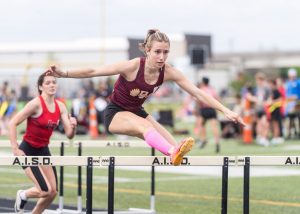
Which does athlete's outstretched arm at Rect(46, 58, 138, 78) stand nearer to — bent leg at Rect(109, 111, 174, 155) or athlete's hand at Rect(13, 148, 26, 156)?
bent leg at Rect(109, 111, 174, 155)

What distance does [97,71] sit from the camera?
9.36 metres

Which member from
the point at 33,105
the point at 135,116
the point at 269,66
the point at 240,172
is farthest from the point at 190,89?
the point at 269,66

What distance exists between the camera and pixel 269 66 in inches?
4417

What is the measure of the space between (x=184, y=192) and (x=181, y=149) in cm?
735

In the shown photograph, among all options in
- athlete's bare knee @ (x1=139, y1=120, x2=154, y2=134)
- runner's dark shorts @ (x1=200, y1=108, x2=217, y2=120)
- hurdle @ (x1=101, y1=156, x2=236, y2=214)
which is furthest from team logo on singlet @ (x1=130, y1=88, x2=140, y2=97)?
runner's dark shorts @ (x1=200, y1=108, x2=217, y2=120)

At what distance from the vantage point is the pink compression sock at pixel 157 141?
9.11m

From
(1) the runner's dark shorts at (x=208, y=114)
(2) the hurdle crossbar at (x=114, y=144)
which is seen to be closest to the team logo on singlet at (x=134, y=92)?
(2) the hurdle crossbar at (x=114, y=144)

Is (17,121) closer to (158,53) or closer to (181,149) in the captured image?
(158,53)

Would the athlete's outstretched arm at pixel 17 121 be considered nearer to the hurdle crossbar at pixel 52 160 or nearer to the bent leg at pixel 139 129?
the bent leg at pixel 139 129

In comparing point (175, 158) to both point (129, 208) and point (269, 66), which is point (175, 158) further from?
point (269, 66)

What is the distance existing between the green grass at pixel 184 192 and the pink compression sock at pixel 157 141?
4.08 m

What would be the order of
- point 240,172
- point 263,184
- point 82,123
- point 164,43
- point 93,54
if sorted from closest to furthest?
1. point 164,43
2. point 263,184
3. point 240,172
4. point 82,123
5. point 93,54

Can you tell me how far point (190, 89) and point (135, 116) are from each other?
619mm

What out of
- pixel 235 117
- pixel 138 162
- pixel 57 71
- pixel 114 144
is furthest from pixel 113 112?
pixel 114 144
